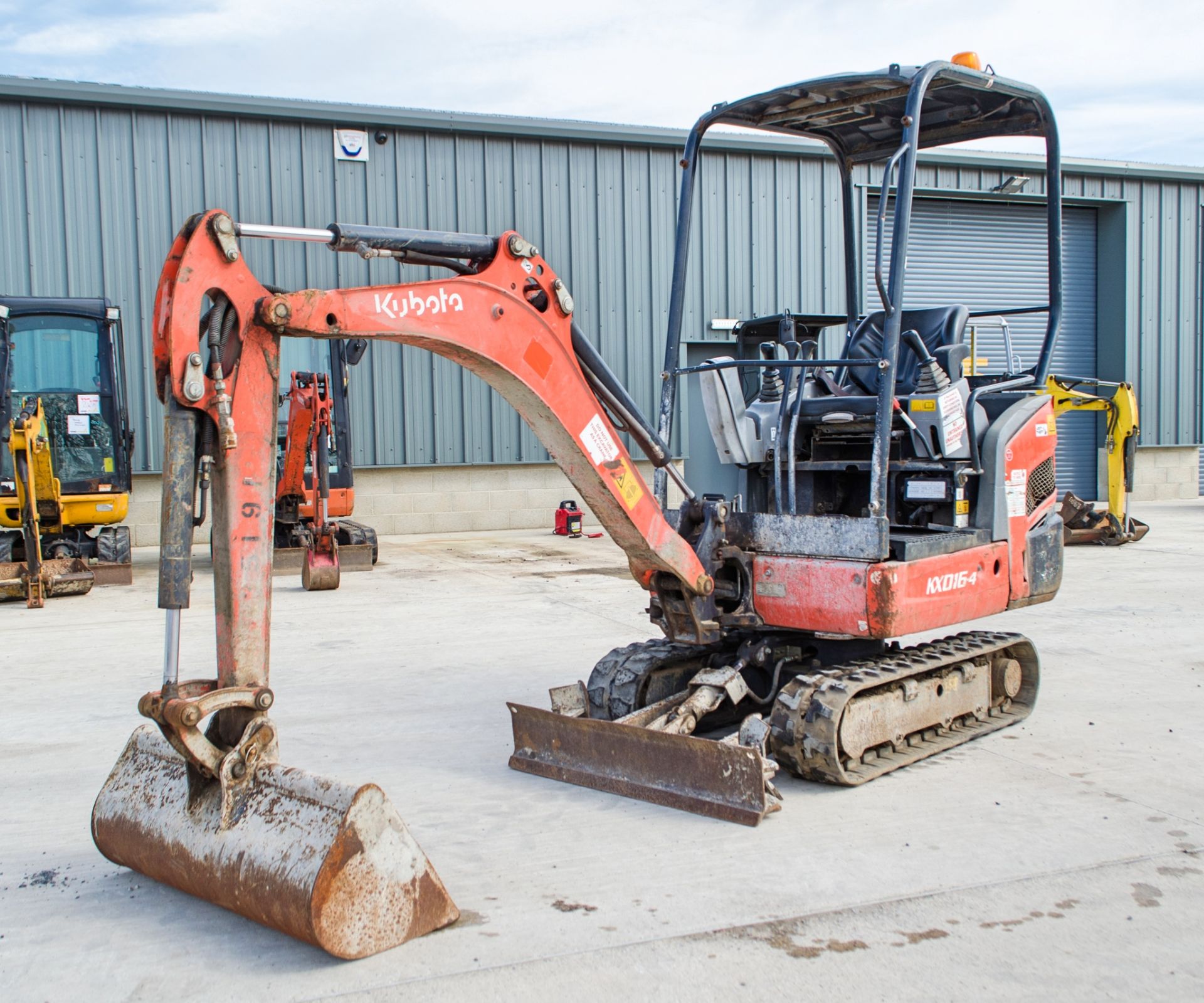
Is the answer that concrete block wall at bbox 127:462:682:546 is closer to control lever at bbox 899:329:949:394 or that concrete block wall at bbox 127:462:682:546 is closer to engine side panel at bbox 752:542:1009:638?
control lever at bbox 899:329:949:394

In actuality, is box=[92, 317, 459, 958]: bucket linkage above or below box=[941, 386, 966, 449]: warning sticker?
below

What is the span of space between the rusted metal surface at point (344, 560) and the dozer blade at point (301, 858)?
9.03 meters

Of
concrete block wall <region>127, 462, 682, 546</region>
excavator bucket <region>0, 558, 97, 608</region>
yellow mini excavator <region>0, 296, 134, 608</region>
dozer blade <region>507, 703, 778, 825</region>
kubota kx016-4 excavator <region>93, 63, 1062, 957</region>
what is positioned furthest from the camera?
concrete block wall <region>127, 462, 682, 546</region>

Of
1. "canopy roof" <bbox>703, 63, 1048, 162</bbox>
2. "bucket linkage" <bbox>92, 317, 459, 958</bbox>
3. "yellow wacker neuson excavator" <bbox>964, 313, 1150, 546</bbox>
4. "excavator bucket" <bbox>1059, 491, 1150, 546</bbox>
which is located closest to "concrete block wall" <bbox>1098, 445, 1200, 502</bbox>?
"yellow wacker neuson excavator" <bbox>964, 313, 1150, 546</bbox>

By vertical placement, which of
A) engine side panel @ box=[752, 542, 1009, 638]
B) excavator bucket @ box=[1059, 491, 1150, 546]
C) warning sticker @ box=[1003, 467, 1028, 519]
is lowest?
excavator bucket @ box=[1059, 491, 1150, 546]

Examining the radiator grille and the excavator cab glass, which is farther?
the excavator cab glass

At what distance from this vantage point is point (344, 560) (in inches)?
516

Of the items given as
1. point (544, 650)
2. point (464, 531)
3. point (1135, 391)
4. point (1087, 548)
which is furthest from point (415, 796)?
point (1135, 391)

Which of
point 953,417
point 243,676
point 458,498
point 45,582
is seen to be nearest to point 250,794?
point 243,676

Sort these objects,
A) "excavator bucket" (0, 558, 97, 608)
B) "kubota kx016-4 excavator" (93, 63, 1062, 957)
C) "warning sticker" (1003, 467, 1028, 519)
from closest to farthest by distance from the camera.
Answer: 1. "kubota kx016-4 excavator" (93, 63, 1062, 957)
2. "warning sticker" (1003, 467, 1028, 519)
3. "excavator bucket" (0, 558, 97, 608)

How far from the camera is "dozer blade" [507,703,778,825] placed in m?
4.68

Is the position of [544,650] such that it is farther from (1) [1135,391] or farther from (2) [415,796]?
(1) [1135,391]

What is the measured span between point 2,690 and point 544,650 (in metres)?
3.38

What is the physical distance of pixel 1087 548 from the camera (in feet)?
48.0
